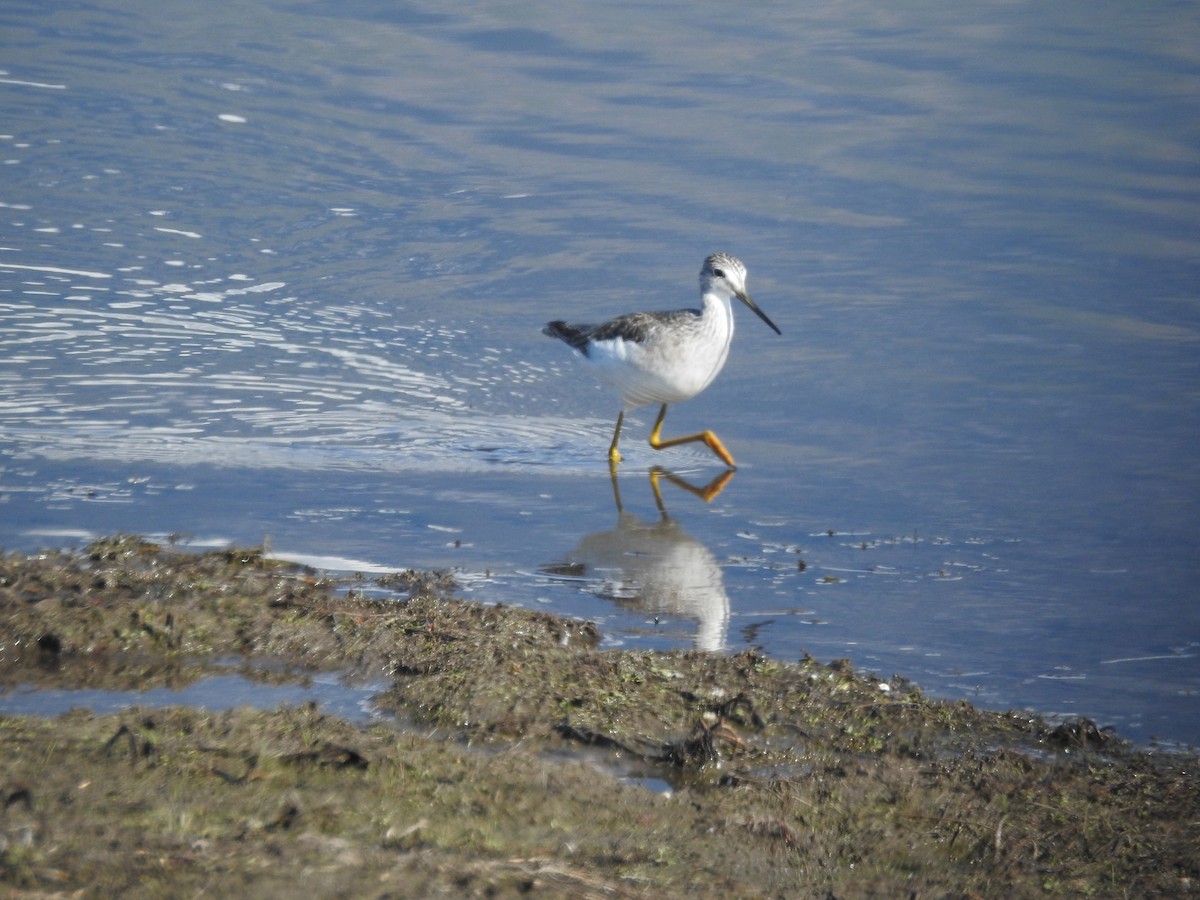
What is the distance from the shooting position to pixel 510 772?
14.0ft

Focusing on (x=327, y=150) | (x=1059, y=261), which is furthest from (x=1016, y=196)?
(x=327, y=150)

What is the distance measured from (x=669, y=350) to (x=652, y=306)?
7.94 ft

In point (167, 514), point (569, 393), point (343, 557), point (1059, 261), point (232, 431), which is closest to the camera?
point (343, 557)

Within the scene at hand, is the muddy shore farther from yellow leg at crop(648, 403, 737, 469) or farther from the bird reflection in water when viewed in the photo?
yellow leg at crop(648, 403, 737, 469)

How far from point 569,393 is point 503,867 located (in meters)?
6.39

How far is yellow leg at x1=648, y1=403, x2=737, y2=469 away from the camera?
8359mm

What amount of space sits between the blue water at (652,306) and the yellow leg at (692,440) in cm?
11

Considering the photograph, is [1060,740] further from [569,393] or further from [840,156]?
[840,156]

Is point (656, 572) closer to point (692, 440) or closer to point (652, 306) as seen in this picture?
point (692, 440)

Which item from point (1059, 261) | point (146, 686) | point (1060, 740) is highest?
point (1059, 261)

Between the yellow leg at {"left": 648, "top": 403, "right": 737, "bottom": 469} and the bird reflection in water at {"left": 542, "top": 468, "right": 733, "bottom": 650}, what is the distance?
0.74 metres

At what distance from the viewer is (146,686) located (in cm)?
494

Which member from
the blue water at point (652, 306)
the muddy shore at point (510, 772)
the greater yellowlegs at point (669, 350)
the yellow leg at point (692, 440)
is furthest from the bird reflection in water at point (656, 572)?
the greater yellowlegs at point (669, 350)

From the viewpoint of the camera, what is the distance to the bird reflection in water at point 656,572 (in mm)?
6078
